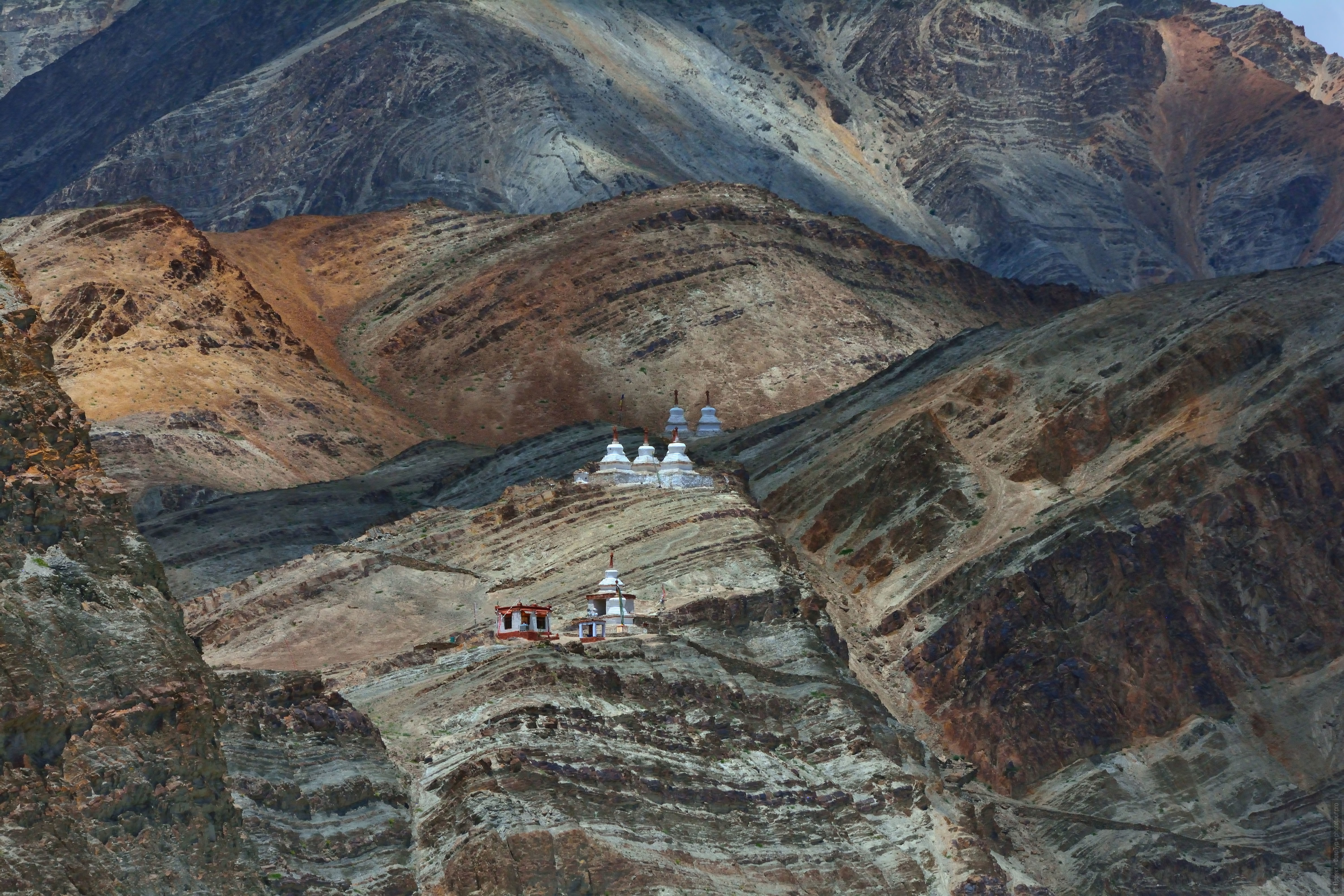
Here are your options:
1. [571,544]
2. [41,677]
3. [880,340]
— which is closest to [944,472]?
[571,544]

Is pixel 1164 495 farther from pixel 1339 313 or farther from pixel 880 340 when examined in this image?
pixel 880 340

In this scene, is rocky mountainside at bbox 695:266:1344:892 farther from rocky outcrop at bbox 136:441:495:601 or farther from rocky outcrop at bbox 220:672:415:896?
rocky outcrop at bbox 220:672:415:896

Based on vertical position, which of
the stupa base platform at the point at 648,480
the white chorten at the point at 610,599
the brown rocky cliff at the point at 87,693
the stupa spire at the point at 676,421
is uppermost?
the stupa spire at the point at 676,421

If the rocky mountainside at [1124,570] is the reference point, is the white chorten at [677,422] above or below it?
above

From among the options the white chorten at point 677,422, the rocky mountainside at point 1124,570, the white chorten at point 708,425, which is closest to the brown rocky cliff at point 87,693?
the rocky mountainside at point 1124,570

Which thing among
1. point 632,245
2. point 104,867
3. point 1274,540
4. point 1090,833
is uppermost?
point 632,245

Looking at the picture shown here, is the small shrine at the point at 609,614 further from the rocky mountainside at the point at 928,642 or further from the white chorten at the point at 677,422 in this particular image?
the white chorten at the point at 677,422
